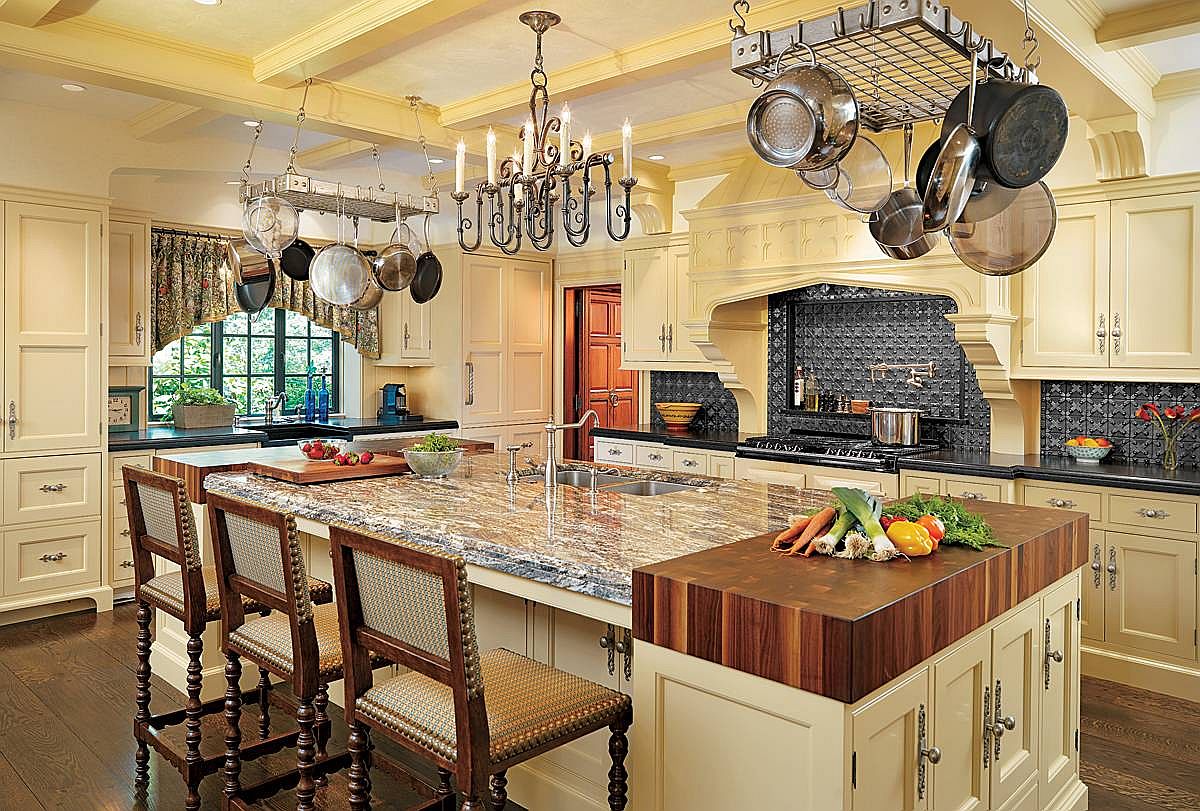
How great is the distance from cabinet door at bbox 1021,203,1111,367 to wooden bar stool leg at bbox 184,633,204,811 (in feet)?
12.9

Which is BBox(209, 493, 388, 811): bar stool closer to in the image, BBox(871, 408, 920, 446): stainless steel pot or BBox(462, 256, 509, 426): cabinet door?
BBox(871, 408, 920, 446): stainless steel pot

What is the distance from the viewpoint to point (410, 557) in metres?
1.88

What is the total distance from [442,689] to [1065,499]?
3.18m

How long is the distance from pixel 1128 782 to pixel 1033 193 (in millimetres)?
2075

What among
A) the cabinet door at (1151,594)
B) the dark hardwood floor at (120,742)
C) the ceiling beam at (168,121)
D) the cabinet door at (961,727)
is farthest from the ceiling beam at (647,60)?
the dark hardwood floor at (120,742)

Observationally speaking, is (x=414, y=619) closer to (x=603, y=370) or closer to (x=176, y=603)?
(x=176, y=603)

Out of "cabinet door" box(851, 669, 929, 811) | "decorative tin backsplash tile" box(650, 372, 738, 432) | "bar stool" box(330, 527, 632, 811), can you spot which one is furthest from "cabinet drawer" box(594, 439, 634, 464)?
"cabinet door" box(851, 669, 929, 811)

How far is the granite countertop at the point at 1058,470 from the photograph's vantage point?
12.5 feet

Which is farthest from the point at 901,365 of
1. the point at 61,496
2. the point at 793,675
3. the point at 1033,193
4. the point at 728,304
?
the point at 61,496

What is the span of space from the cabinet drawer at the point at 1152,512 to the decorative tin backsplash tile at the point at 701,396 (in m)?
2.72

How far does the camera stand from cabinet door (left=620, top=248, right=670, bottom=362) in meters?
6.27

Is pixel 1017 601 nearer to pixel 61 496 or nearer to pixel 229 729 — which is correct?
pixel 229 729

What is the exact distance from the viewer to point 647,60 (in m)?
3.76

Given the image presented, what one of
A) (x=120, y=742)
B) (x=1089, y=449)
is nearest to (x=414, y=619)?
(x=120, y=742)
